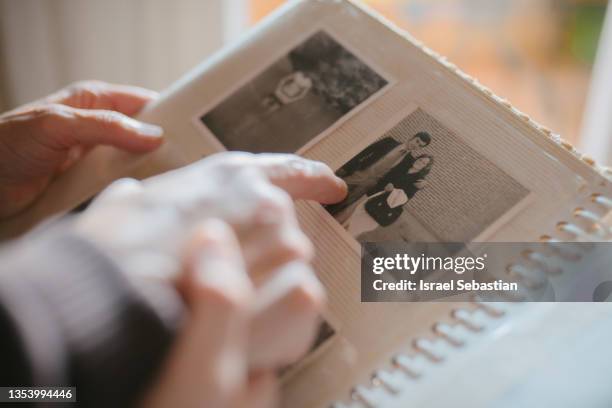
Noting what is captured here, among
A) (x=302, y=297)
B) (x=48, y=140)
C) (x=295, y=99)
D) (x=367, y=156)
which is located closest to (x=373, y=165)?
(x=367, y=156)

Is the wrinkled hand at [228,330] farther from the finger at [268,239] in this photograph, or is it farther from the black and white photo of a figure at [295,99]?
the black and white photo of a figure at [295,99]

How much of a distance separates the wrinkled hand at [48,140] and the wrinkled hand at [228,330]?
303 mm

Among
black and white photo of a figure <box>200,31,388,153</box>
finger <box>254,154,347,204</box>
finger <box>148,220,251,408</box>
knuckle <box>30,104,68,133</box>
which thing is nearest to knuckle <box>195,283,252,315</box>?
finger <box>148,220,251,408</box>

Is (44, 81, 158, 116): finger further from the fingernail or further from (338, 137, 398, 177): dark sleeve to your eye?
(338, 137, 398, 177): dark sleeve

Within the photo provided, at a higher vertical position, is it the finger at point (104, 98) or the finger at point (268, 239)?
the finger at point (104, 98)

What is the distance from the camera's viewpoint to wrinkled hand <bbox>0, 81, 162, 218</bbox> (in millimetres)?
575

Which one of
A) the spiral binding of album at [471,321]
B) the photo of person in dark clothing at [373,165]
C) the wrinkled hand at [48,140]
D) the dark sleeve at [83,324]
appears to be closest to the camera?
the dark sleeve at [83,324]

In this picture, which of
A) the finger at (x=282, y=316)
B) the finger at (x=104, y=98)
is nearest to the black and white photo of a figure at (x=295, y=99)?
the finger at (x=104, y=98)

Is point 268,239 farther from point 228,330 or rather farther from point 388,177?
point 388,177

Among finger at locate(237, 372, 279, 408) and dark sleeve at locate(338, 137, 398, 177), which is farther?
dark sleeve at locate(338, 137, 398, 177)

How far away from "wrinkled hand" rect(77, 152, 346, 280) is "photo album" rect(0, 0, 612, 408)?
0.11 metres

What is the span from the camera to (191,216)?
34 centimetres

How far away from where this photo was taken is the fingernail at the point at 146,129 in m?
0.57

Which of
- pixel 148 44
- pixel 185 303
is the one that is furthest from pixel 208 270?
pixel 148 44
